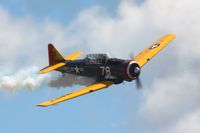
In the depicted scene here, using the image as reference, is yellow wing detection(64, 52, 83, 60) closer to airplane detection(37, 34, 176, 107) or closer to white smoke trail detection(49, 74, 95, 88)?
airplane detection(37, 34, 176, 107)

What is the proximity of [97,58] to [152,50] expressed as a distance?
7924mm

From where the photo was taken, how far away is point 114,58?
44719mm

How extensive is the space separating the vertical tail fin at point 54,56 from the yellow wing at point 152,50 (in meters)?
6.55

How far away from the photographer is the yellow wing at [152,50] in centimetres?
4962

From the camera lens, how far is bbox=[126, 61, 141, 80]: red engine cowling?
43906mm

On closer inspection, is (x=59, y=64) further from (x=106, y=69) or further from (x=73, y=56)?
(x=106, y=69)

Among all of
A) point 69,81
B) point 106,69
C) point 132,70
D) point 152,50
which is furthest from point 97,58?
point 152,50

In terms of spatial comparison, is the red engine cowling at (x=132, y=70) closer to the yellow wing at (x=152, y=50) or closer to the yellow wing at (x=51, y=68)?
the yellow wing at (x=152, y=50)

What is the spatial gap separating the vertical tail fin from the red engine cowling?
345 inches

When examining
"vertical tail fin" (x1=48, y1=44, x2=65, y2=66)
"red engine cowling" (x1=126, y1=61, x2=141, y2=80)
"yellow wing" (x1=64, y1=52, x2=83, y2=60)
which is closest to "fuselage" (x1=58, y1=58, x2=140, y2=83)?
"red engine cowling" (x1=126, y1=61, x2=141, y2=80)

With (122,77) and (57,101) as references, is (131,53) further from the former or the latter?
(57,101)

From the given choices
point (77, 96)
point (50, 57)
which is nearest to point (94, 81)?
point (77, 96)

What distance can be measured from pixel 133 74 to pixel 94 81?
138 inches

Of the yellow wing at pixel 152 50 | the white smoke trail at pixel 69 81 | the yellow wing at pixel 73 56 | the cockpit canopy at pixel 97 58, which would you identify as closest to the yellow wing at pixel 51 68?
the white smoke trail at pixel 69 81
